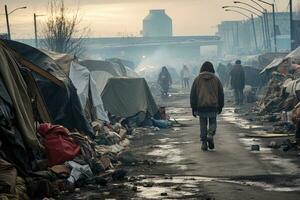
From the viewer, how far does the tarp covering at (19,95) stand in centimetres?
1185

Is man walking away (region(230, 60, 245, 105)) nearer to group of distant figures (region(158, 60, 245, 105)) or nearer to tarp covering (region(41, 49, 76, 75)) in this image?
group of distant figures (region(158, 60, 245, 105))

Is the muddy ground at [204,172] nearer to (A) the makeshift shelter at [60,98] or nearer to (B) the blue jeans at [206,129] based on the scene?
(B) the blue jeans at [206,129]

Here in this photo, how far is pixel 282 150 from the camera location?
16.1 m

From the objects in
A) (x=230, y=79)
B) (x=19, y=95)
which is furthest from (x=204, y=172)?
(x=230, y=79)

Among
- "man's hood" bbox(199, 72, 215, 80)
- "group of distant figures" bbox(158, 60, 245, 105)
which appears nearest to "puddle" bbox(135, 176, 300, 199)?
"man's hood" bbox(199, 72, 215, 80)

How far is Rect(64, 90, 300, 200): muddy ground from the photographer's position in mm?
10734

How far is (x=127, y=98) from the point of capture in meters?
25.3

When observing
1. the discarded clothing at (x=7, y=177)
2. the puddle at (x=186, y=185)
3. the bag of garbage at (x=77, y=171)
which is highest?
the discarded clothing at (x=7, y=177)

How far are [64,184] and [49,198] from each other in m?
0.93

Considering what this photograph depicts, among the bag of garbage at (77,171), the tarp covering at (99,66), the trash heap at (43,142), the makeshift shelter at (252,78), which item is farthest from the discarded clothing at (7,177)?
the makeshift shelter at (252,78)

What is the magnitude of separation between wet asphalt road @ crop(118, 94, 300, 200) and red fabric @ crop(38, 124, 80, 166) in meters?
1.20

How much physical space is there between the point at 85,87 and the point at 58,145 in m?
8.63

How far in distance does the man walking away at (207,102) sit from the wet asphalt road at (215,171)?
1.33ft

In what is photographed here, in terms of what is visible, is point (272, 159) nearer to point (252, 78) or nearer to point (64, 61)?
point (64, 61)
